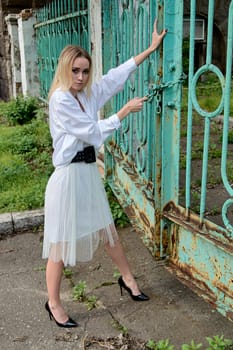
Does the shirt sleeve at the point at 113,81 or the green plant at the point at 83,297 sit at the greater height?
the shirt sleeve at the point at 113,81

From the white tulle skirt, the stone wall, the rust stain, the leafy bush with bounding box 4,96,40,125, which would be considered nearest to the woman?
the white tulle skirt

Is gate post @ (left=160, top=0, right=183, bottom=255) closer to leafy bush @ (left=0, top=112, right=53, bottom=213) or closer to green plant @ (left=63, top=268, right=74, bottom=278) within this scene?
green plant @ (left=63, top=268, right=74, bottom=278)

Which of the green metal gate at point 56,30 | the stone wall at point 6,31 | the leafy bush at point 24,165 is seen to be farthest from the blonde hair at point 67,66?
the stone wall at point 6,31

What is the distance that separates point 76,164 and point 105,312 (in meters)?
0.93

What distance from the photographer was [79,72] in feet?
8.35

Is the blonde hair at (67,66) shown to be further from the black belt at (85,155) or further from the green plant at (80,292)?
→ the green plant at (80,292)

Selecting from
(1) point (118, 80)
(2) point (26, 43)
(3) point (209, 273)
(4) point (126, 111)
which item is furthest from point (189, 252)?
(2) point (26, 43)

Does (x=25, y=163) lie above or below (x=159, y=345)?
above

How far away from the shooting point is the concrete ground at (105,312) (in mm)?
2539

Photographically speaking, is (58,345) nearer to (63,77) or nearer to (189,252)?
(189,252)

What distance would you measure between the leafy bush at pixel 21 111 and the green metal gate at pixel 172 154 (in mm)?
4675

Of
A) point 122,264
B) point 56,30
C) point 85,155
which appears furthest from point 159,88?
point 56,30

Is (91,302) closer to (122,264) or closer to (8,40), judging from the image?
(122,264)

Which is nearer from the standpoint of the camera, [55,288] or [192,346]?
[192,346]
